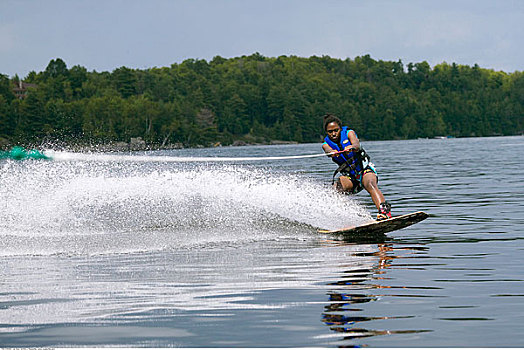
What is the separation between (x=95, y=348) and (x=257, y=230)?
23.9 ft

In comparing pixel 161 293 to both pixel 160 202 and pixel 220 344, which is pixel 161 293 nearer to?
pixel 220 344

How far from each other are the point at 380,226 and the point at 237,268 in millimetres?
3392

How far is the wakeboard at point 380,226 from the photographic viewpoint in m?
12.3

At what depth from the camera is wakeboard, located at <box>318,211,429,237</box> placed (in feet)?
40.3

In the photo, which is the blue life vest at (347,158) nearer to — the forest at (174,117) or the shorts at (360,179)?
the shorts at (360,179)

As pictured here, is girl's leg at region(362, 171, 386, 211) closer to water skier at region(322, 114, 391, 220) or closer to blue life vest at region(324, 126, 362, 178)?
water skier at region(322, 114, 391, 220)

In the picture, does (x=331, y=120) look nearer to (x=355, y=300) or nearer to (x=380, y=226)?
(x=380, y=226)

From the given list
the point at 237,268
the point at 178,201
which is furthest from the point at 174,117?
the point at 237,268

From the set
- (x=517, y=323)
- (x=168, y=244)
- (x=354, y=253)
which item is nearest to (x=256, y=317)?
(x=517, y=323)

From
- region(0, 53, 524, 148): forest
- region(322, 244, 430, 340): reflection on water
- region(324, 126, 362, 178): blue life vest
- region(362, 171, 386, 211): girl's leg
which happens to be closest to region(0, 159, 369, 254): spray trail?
region(324, 126, 362, 178): blue life vest

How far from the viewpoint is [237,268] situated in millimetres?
9562

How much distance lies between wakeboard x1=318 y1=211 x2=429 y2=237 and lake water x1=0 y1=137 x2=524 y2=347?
205mm

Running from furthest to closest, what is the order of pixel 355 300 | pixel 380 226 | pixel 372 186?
pixel 372 186
pixel 380 226
pixel 355 300

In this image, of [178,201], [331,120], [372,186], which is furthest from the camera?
[178,201]
